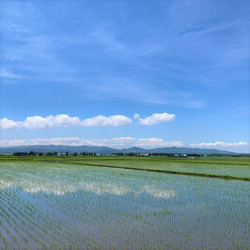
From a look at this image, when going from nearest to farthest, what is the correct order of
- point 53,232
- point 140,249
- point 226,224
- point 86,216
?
point 140,249 < point 53,232 < point 226,224 < point 86,216

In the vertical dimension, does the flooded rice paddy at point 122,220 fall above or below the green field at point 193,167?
above

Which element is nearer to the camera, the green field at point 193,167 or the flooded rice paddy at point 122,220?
the flooded rice paddy at point 122,220

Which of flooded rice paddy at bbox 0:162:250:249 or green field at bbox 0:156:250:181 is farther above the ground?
flooded rice paddy at bbox 0:162:250:249

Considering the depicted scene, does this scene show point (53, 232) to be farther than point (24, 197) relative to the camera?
No

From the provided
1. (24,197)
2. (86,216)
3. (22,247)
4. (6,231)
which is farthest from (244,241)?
(24,197)

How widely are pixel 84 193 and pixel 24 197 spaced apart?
293cm

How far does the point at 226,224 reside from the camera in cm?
747

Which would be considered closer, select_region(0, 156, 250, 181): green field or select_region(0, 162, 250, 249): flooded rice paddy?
select_region(0, 162, 250, 249): flooded rice paddy

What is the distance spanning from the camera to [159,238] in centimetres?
612

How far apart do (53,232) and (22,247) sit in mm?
1103

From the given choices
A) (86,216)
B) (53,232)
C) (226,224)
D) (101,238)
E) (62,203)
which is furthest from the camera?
(62,203)

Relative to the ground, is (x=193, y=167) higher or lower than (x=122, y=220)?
lower

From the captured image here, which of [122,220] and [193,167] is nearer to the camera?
[122,220]

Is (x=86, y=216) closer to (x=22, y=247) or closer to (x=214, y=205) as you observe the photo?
(x=22, y=247)
